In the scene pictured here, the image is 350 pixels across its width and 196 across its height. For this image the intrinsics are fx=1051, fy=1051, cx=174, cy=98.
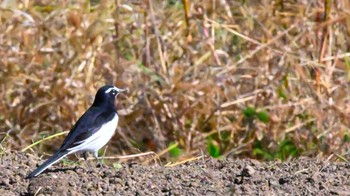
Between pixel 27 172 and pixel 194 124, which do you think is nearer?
pixel 27 172

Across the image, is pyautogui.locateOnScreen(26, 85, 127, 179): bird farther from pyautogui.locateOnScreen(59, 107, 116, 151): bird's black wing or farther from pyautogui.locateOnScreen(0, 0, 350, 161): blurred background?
pyautogui.locateOnScreen(0, 0, 350, 161): blurred background

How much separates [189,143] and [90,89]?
3.17ft

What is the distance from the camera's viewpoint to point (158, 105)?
891cm

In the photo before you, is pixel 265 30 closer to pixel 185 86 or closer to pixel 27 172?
pixel 185 86

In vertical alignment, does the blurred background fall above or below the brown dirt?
below

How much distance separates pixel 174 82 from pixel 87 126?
102 inches

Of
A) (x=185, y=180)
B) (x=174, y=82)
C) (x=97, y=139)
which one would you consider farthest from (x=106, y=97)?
(x=174, y=82)

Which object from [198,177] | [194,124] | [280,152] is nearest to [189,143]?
[194,124]

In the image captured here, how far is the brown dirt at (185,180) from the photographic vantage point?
5.29 meters

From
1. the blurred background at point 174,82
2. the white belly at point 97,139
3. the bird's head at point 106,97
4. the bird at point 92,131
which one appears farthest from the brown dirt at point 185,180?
the blurred background at point 174,82

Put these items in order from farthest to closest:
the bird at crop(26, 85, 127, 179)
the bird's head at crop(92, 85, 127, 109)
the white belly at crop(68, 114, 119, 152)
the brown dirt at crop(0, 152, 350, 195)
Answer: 1. the bird's head at crop(92, 85, 127, 109)
2. the white belly at crop(68, 114, 119, 152)
3. the bird at crop(26, 85, 127, 179)
4. the brown dirt at crop(0, 152, 350, 195)

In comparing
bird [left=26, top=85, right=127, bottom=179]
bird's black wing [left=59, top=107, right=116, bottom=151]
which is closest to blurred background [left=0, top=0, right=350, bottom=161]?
bird [left=26, top=85, right=127, bottom=179]

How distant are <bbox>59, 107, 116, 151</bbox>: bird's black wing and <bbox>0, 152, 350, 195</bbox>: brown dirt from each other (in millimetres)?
251

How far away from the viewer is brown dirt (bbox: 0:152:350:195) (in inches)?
208
